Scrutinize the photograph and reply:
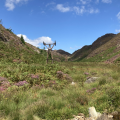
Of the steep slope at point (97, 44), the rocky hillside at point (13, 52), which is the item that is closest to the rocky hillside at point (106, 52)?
the steep slope at point (97, 44)

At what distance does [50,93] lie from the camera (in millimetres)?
5562

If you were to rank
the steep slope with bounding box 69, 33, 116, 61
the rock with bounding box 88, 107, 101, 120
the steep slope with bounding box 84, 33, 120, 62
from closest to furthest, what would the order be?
1. the rock with bounding box 88, 107, 101, 120
2. the steep slope with bounding box 84, 33, 120, 62
3. the steep slope with bounding box 69, 33, 116, 61

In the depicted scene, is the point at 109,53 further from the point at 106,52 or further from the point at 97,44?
the point at 97,44

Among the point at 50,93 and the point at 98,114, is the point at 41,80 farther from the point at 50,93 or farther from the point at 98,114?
the point at 98,114

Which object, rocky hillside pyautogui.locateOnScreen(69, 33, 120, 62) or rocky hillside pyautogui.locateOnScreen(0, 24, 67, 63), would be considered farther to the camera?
rocky hillside pyautogui.locateOnScreen(69, 33, 120, 62)

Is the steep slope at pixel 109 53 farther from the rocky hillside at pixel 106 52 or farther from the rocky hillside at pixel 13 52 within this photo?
the rocky hillside at pixel 13 52

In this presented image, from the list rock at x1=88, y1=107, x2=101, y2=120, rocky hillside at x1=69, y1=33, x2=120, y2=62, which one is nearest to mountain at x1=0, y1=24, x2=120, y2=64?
rocky hillside at x1=69, y1=33, x2=120, y2=62

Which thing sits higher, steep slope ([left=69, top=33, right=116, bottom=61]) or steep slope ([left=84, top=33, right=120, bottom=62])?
steep slope ([left=69, top=33, right=116, bottom=61])

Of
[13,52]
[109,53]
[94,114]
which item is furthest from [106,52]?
[94,114]

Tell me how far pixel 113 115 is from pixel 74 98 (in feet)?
5.92

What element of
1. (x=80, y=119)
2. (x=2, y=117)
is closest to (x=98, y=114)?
(x=80, y=119)

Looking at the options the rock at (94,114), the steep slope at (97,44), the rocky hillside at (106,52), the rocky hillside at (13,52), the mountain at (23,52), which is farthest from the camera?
the steep slope at (97,44)

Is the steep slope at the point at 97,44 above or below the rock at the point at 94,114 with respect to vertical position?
above

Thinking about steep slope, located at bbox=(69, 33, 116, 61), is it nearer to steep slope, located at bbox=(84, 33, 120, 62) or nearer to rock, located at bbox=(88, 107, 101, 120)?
steep slope, located at bbox=(84, 33, 120, 62)
